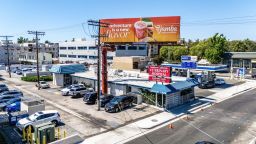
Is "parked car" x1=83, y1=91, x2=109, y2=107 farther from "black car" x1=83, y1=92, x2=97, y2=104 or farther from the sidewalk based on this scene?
the sidewalk

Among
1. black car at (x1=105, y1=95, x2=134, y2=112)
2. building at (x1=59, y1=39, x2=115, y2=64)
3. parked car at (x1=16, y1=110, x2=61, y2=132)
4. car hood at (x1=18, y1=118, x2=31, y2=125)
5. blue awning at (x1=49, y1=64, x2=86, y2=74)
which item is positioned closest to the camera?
parked car at (x1=16, y1=110, x2=61, y2=132)

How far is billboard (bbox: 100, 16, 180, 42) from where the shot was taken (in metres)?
43.1

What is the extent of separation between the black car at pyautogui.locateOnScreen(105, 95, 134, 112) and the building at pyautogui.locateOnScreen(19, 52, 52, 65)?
Answer: 82.3 m

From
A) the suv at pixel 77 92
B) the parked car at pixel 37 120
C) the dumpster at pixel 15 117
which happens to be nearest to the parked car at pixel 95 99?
the suv at pixel 77 92

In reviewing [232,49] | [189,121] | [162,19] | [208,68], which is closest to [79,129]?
[189,121]

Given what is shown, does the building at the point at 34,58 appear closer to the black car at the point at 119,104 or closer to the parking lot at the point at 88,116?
the parking lot at the point at 88,116

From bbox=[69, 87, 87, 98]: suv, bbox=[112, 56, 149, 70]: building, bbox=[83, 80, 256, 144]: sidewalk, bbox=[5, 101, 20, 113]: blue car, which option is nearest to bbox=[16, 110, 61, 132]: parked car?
bbox=[83, 80, 256, 144]: sidewalk

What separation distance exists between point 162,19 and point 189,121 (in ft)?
69.4

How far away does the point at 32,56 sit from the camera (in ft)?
403

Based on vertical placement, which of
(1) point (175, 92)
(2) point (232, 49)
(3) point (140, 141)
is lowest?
(3) point (140, 141)

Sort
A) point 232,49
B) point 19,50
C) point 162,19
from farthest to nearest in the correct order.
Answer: point 19,50 < point 232,49 < point 162,19

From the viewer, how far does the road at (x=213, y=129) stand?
23.4m

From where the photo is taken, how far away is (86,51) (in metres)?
108

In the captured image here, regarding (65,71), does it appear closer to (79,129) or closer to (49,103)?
(49,103)
